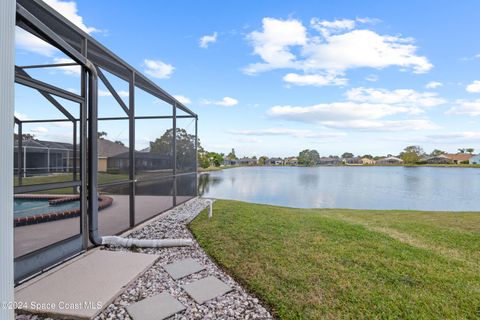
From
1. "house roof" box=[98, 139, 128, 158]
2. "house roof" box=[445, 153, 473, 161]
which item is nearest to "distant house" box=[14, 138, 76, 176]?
"house roof" box=[98, 139, 128, 158]

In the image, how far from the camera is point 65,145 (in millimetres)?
2949

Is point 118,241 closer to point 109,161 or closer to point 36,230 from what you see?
point 36,230

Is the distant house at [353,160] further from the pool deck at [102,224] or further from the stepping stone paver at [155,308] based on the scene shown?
the stepping stone paver at [155,308]

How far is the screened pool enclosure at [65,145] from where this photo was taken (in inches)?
88.3

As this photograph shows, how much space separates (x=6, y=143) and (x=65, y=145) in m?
2.21

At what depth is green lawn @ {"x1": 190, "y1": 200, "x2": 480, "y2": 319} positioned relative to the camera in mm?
1863

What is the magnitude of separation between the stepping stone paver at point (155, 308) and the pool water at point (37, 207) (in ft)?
4.84

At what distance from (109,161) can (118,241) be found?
1.38 meters

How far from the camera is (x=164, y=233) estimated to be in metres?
3.71

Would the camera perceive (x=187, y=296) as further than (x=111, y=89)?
No

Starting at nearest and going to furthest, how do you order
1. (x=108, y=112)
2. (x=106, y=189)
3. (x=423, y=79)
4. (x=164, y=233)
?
(x=106, y=189) < (x=164, y=233) < (x=108, y=112) < (x=423, y=79)

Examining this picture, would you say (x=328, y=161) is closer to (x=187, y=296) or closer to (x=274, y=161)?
(x=274, y=161)

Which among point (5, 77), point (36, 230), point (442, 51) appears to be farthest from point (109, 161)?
point (442, 51)

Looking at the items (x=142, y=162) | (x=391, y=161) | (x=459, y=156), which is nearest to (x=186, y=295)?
(x=142, y=162)
